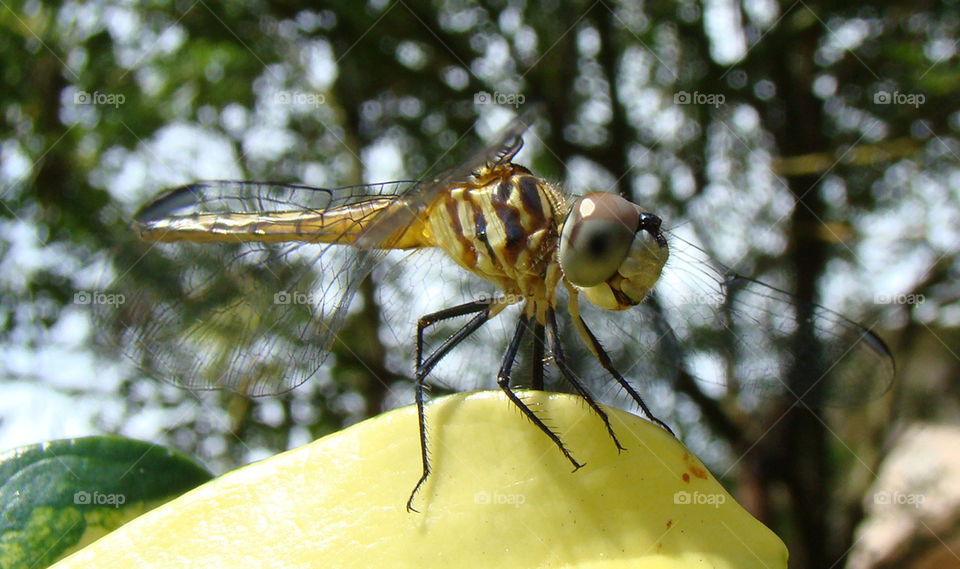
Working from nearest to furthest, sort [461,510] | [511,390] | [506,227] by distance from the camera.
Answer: [461,510], [511,390], [506,227]

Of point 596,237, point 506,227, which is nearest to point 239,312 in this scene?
point 506,227

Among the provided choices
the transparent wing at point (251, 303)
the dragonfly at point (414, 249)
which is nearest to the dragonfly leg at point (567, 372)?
the dragonfly at point (414, 249)

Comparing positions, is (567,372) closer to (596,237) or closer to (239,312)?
(596,237)

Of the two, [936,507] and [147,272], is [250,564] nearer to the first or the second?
[147,272]

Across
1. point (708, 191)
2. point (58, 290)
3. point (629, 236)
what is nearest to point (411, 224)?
point (629, 236)

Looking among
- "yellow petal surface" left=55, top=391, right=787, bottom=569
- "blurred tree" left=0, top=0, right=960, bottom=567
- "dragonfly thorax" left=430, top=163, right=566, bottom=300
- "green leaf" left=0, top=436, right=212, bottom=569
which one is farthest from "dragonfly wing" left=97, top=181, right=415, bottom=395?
"blurred tree" left=0, top=0, right=960, bottom=567
